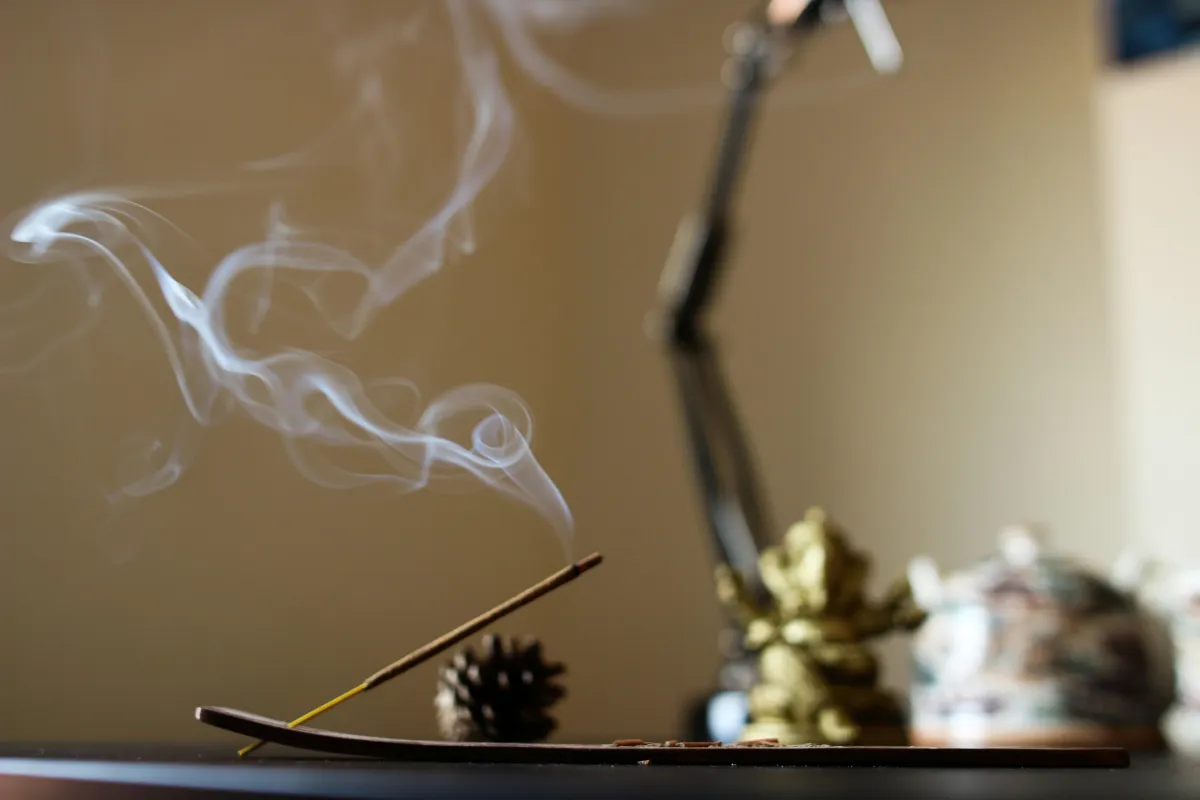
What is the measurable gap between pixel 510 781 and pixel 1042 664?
468mm

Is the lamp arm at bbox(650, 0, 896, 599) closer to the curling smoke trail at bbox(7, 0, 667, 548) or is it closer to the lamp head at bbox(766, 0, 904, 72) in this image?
the lamp head at bbox(766, 0, 904, 72)

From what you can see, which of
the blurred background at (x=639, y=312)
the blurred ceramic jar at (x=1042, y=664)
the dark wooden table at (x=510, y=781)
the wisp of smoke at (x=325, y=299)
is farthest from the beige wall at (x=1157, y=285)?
the dark wooden table at (x=510, y=781)

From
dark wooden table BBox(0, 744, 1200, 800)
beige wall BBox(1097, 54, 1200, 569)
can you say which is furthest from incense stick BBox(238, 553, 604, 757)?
beige wall BBox(1097, 54, 1200, 569)

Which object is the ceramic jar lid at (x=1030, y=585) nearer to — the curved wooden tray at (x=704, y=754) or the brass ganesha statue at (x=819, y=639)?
the brass ganesha statue at (x=819, y=639)

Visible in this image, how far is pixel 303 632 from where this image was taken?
101 cm

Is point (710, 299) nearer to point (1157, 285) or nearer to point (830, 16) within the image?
point (830, 16)

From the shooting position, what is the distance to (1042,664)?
32.0 inches

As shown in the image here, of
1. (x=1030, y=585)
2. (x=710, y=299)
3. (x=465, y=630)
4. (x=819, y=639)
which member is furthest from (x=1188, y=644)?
(x=465, y=630)

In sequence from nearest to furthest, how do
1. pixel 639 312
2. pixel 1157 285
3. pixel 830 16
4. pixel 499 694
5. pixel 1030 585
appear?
pixel 499 694, pixel 1030 585, pixel 830 16, pixel 1157 285, pixel 639 312

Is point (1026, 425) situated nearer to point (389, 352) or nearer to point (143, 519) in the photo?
point (389, 352)

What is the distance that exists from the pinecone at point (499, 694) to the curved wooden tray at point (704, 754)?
15 cm

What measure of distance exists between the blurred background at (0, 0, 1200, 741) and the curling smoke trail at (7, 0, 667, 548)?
0.02 m

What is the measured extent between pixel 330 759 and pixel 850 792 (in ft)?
0.85

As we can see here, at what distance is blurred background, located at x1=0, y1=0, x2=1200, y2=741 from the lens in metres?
0.93
